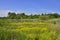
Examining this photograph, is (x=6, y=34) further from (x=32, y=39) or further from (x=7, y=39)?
(x=32, y=39)

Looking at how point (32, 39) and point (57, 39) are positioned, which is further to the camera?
point (57, 39)

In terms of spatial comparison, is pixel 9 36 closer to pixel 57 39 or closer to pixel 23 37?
pixel 23 37

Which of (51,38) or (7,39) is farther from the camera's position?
(51,38)

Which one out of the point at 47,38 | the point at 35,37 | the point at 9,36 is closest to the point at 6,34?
the point at 9,36

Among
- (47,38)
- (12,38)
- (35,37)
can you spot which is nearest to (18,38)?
(12,38)

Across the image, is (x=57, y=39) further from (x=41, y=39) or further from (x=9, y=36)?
(x=9, y=36)

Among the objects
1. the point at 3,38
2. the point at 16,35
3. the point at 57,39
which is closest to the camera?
the point at 3,38

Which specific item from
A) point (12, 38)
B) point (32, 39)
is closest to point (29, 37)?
point (32, 39)

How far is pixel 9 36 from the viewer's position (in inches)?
400

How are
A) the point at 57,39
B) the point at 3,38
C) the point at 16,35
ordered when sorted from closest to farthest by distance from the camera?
the point at 3,38 < the point at 16,35 < the point at 57,39

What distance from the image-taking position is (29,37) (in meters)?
10.5

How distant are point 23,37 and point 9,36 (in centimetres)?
74

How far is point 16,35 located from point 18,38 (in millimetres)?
347

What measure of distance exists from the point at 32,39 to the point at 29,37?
0.91ft
